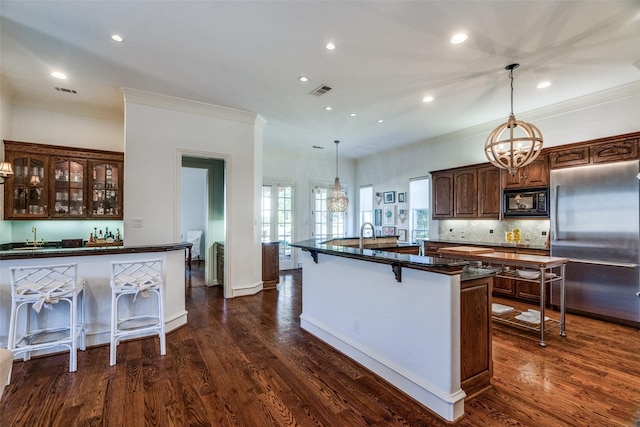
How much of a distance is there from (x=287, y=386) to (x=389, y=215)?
5.86m

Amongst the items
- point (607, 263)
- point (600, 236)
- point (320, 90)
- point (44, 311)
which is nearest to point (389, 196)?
point (320, 90)

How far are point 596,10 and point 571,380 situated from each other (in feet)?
10.1

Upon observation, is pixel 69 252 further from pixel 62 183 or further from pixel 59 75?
pixel 62 183

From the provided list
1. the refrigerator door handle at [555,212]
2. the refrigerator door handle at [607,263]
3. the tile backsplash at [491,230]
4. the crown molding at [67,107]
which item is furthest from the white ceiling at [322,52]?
the refrigerator door handle at [607,263]

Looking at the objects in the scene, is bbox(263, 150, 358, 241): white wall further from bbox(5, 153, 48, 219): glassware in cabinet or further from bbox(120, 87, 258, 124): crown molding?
bbox(5, 153, 48, 219): glassware in cabinet

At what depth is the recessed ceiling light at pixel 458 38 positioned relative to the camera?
2.89 metres

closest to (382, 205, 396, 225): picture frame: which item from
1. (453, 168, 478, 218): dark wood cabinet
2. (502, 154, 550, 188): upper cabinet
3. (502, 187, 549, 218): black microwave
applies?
(453, 168, 478, 218): dark wood cabinet

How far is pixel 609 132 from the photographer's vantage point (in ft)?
13.8

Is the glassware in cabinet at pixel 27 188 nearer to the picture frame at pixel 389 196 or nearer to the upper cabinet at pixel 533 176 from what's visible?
the picture frame at pixel 389 196

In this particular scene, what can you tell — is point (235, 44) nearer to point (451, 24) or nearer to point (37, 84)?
point (451, 24)

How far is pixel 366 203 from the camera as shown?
8.62m

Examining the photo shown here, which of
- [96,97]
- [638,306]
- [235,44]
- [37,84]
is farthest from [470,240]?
[37,84]

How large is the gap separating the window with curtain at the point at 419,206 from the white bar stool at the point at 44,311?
20.3 ft

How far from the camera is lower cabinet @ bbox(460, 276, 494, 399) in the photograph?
87.7 inches
